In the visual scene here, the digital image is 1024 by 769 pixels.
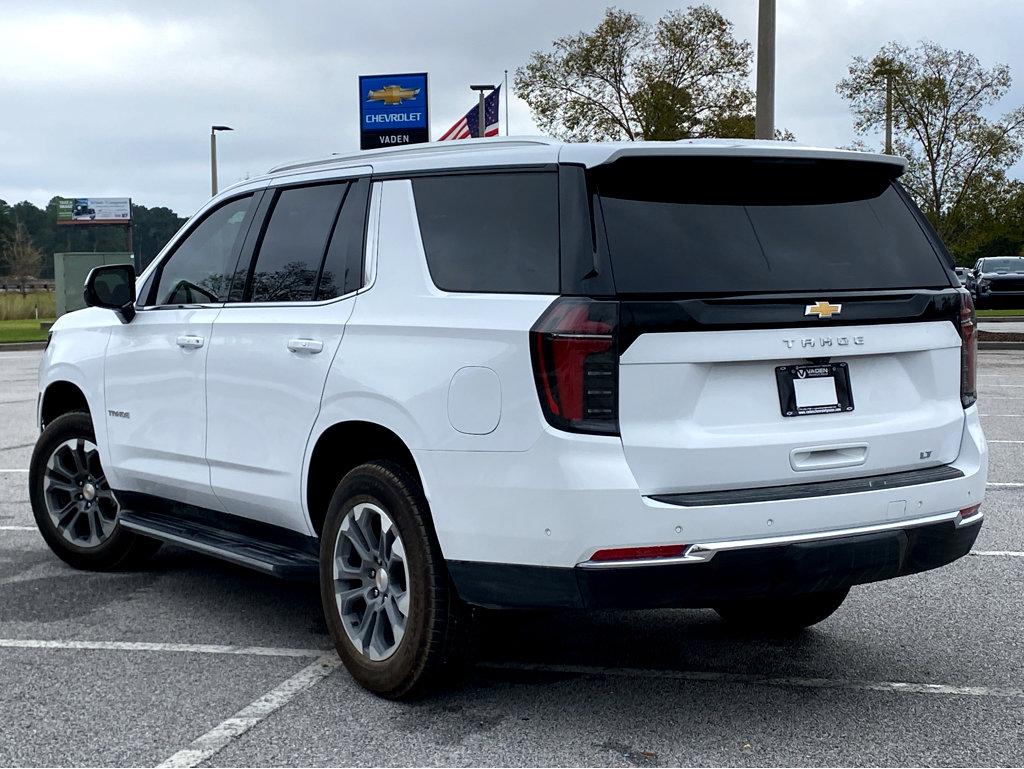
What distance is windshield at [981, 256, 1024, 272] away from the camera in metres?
38.9

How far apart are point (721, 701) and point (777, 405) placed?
3.68ft

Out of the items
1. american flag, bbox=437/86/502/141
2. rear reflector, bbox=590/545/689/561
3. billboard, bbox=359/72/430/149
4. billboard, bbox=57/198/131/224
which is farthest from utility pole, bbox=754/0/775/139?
billboard, bbox=57/198/131/224

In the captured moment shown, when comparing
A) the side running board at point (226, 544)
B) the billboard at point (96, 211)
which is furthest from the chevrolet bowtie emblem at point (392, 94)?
the billboard at point (96, 211)

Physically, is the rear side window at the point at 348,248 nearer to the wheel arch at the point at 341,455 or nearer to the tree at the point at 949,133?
the wheel arch at the point at 341,455

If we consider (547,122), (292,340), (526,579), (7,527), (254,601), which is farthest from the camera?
(547,122)

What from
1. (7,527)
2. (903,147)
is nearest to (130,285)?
(7,527)

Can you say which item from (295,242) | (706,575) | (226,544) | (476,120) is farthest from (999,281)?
(706,575)

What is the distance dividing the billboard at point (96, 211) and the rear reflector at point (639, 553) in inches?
4608

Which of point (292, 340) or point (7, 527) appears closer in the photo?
point (292, 340)

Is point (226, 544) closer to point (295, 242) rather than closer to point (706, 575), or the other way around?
point (295, 242)

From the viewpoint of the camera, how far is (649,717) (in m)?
4.41

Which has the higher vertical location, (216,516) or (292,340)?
(292,340)

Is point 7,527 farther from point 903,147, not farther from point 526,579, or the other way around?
point 903,147

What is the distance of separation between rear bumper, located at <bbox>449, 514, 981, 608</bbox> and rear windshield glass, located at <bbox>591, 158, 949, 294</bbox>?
82 centimetres
